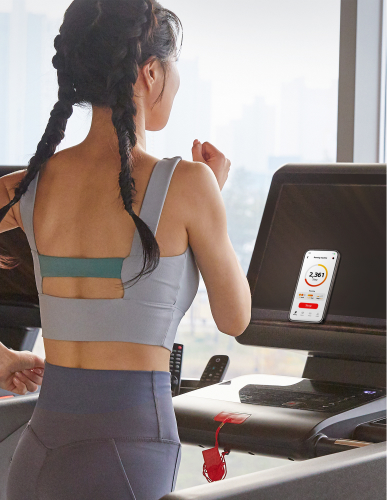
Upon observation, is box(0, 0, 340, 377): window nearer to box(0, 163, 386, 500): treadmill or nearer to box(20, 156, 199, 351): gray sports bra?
box(0, 163, 386, 500): treadmill

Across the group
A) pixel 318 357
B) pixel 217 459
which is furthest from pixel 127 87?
pixel 318 357

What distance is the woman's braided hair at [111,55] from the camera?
3.63ft

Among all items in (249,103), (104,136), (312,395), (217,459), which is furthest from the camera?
(249,103)

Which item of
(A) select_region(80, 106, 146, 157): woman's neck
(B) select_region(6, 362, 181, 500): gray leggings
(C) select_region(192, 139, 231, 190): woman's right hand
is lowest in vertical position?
(B) select_region(6, 362, 181, 500): gray leggings

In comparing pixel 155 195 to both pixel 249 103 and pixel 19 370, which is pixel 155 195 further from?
pixel 249 103

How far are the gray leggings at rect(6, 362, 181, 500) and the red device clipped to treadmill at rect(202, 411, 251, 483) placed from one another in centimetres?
21

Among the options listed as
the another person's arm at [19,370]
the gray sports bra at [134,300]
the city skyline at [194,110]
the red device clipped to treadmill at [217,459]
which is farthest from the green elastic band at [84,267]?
the city skyline at [194,110]

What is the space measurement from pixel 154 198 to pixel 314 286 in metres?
0.70

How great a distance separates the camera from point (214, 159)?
1324 millimetres

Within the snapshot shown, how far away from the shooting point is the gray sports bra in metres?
1.06

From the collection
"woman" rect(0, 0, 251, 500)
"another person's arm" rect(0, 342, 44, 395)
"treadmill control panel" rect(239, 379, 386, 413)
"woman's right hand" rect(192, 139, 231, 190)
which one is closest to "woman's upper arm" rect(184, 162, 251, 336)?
"woman" rect(0, 0, 251, 500)

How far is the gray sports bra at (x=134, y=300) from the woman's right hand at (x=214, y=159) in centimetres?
22

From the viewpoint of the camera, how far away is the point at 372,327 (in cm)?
151

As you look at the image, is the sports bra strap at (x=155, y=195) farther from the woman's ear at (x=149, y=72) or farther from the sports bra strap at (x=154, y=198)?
the woman's ear at (x=149, y=72)
